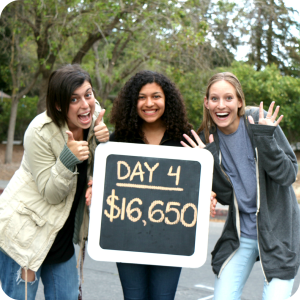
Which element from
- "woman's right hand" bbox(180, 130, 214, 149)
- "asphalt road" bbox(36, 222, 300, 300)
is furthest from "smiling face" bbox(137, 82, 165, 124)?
"asphalt road" bbox(36, 222, 300, 300)

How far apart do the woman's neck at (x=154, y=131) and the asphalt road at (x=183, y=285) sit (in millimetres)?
2237

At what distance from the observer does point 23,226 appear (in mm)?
2342

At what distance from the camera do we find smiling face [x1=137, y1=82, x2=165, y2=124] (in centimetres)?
254

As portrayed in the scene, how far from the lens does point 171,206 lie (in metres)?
2.26

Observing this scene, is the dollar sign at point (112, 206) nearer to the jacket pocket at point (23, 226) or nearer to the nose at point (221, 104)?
the jacket pocket at point (23, 226)

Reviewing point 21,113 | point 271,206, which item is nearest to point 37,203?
point 271,206

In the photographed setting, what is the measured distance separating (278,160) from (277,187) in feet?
0.63

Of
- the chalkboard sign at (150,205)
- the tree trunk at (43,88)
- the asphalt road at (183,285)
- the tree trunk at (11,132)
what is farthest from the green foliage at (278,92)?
the chalkboard sign at (150,205)

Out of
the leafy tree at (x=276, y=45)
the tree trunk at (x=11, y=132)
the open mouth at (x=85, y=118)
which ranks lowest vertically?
the tree trunk at (x=11, y=132)

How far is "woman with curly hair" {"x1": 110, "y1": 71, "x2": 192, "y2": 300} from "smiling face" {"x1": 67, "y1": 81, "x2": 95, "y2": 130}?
11.2 inches

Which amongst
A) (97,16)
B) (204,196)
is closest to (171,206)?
(204,196)

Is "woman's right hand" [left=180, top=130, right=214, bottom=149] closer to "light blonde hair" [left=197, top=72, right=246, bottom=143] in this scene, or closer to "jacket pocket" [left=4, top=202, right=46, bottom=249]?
"light blonde hair" [left=197, top=72, right=246, bottom=143]

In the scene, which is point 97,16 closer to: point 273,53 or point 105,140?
point 105,140

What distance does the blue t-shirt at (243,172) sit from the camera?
240 centimetres
